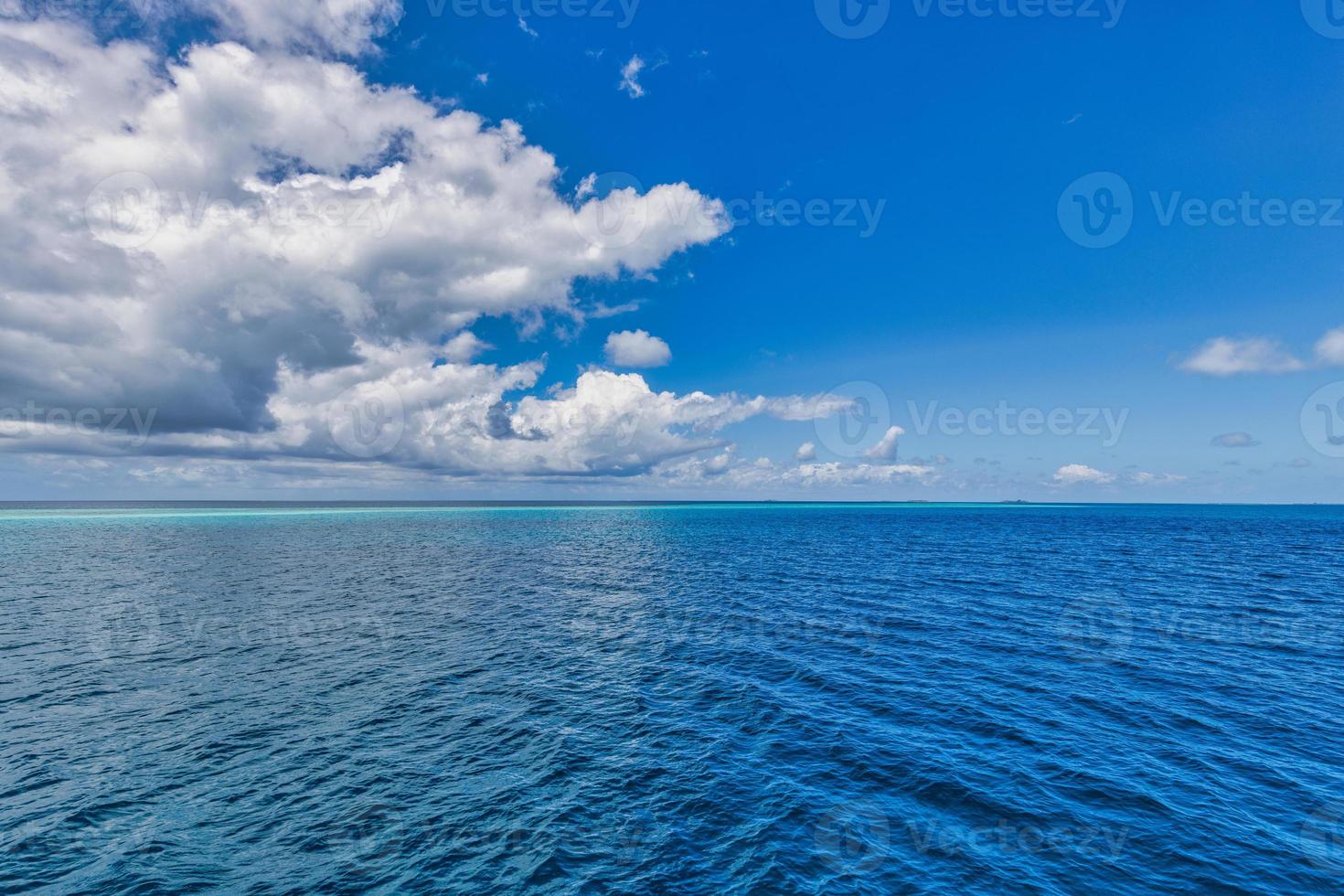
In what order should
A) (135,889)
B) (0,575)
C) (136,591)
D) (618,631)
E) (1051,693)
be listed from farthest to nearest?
(0,575) → (136,591) → (618,631) → (1051,693) → (135,889)

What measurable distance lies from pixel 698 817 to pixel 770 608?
114 feet

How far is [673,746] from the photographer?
2492 cm

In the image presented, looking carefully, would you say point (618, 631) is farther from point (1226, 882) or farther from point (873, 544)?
point (873, 544)

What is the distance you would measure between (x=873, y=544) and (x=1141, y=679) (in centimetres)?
8657

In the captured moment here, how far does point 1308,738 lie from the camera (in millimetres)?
24766

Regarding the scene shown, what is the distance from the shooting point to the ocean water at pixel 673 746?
56.3ft

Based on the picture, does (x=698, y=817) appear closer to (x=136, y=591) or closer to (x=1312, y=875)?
(x=1312, y=875)

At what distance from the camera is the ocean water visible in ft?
56.3

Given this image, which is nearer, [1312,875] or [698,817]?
A: [1312,875]

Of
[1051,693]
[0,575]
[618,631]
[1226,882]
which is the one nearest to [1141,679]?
[1051,693]

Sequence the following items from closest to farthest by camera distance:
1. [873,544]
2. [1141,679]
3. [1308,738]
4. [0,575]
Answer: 1. [1308,738]
2. [1141,679]
3. [0,575]
4. [873,544]

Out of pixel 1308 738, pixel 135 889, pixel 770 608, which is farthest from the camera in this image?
pixel 770 608

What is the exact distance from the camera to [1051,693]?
3025 cm

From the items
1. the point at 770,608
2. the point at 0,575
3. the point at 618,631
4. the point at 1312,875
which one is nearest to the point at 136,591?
the point at 0,575
